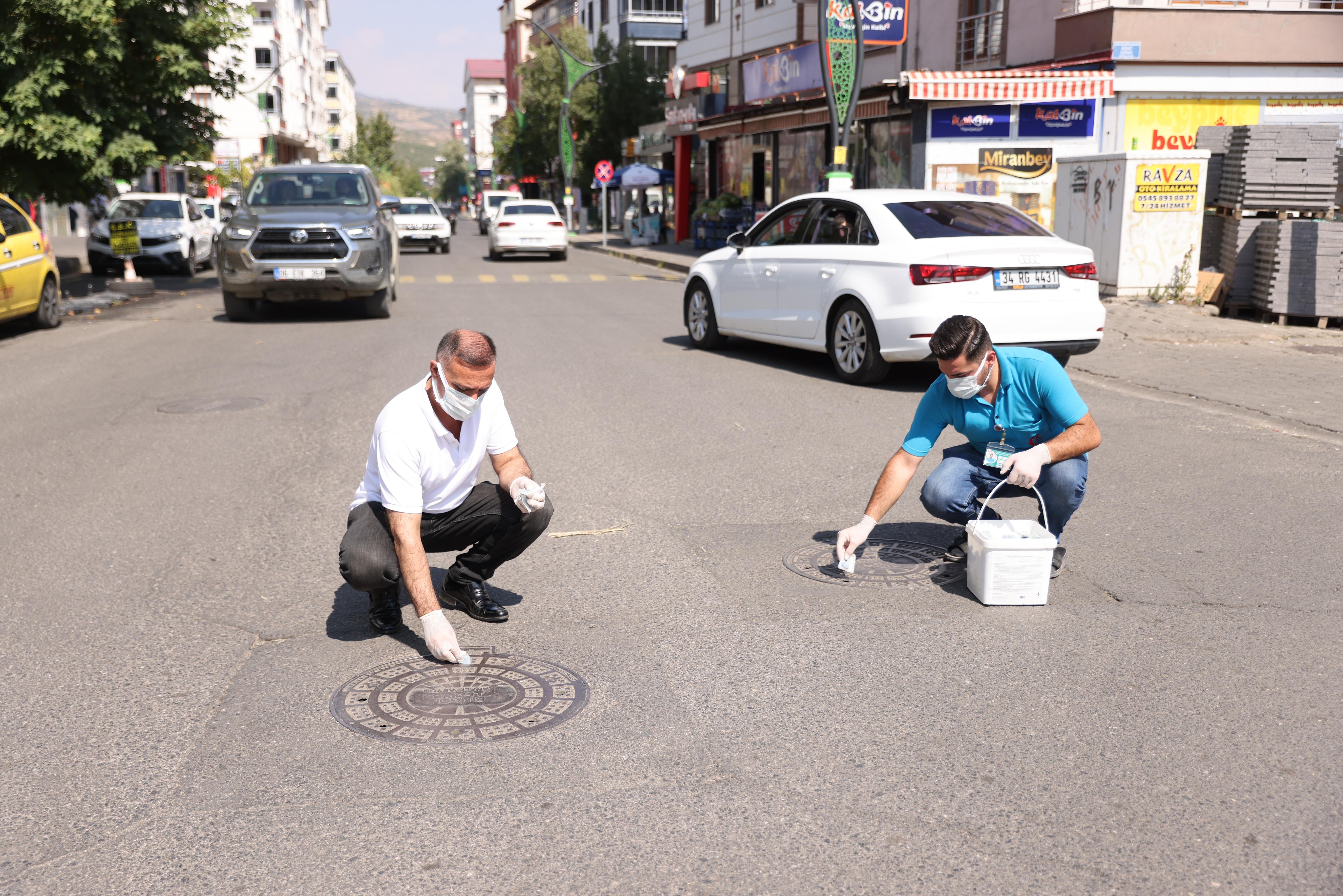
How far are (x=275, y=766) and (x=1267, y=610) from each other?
3.77m

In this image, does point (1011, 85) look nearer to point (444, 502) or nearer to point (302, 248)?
point (302, 248)

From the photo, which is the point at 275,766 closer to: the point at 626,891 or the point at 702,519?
the point at 626,891

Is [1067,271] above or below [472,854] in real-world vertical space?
above

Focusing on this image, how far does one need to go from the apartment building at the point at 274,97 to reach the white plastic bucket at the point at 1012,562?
210 feet

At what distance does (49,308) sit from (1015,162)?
54.0ft

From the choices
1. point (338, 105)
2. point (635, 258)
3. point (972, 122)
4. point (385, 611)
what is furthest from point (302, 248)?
point (338, 105)

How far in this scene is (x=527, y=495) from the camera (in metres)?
4.35

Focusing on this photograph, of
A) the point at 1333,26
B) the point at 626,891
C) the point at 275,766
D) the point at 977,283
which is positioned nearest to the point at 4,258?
the point at 977,283

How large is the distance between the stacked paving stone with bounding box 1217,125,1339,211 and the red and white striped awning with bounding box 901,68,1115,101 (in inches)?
195

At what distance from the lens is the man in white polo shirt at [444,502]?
4.12 meters

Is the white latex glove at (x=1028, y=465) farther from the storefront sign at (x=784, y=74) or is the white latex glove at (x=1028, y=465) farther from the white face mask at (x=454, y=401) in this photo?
the storefront sign at (x=784, y=74)

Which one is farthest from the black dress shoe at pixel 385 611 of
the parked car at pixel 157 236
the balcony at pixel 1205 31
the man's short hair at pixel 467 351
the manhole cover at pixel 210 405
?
the parked car at pixel 157 236

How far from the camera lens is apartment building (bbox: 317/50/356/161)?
451 ft

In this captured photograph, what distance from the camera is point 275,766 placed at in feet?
11.4
